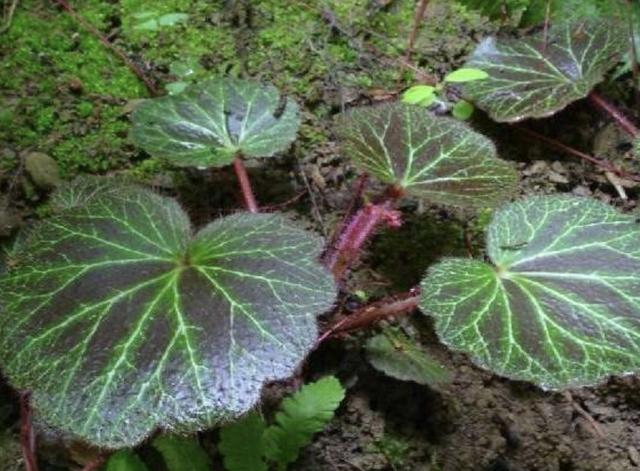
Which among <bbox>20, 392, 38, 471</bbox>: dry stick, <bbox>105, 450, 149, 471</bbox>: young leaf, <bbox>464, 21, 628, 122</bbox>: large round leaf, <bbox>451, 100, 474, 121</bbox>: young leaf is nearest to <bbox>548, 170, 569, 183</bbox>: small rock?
<bbox>464, 21, 628, 122</bbox>: large round leaf

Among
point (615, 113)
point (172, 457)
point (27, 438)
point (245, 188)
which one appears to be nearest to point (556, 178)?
Result: point (615, 113)

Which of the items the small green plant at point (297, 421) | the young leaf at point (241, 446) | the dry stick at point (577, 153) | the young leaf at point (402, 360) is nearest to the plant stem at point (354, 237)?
the young leaf at point (402, 360)

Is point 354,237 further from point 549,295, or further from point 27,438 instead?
point 27,438

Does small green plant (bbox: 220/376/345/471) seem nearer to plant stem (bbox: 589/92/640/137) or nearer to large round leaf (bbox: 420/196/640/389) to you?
large round leaf (bbox: 420/196/640/389)

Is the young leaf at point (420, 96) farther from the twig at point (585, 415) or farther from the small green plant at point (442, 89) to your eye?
the twig at point (585, 415)

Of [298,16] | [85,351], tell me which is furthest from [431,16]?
[85,351]
